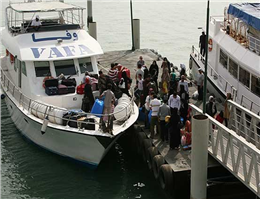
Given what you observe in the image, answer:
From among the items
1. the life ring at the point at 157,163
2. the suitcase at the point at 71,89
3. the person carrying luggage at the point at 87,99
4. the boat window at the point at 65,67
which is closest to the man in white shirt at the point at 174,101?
the life ring at the point at 157,163

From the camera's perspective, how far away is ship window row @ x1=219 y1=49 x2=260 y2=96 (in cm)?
1489

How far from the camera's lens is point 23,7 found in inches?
725

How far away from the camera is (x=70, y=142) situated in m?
14.6

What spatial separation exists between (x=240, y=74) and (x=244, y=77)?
0.38 metres

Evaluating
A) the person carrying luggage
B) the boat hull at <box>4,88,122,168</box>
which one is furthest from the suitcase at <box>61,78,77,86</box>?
the boat hull at <box>4,88,122,168</box>

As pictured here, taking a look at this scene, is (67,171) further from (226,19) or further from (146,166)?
(226,19)

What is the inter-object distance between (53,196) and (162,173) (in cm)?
304

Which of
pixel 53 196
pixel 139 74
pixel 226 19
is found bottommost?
pixel 53 196

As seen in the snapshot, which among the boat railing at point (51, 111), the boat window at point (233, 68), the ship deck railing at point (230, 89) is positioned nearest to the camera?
the boat railing at point (51, 111)

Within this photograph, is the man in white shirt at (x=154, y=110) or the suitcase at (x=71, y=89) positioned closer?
the man in white shirt at (x=154, y=110)

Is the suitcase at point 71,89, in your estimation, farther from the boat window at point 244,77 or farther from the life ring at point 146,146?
the boat window at point 244,77

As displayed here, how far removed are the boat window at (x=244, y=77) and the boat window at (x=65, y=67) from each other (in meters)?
5.35

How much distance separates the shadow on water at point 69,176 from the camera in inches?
540

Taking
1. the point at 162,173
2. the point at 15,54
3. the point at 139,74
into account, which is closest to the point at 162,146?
the point at 162,173
